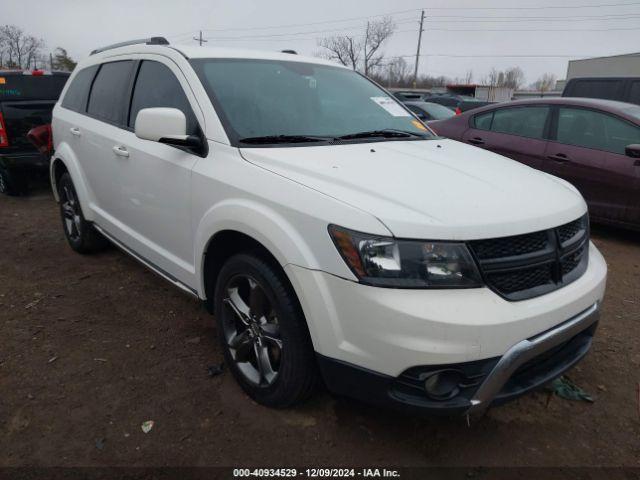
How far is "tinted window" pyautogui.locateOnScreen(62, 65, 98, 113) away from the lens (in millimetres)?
4234

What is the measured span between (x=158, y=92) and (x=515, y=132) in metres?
4.41

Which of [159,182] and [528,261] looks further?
[159,182]

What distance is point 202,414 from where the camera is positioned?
250cm

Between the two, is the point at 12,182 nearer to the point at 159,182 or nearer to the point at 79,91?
the point at 79,91

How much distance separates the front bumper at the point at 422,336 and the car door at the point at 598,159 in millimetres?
3600

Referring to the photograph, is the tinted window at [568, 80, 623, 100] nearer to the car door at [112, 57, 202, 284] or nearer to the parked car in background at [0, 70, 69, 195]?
the car door at [112, 57, 202, 284]

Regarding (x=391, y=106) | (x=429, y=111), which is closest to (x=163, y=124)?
(x=391, y=106)

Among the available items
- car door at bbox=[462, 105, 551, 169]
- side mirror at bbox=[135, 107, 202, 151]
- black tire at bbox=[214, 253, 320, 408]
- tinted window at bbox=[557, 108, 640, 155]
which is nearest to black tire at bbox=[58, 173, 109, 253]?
side mirror at bbox=[135, 107, 202, 151]

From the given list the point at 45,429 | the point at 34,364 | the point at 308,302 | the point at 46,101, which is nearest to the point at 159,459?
the point at 45,429

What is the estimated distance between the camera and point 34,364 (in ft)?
9.57

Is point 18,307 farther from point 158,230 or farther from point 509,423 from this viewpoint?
point 509,423

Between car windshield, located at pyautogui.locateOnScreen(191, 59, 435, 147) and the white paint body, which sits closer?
the white paint body

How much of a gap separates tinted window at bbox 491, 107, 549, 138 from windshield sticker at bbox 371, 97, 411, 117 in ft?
9.79

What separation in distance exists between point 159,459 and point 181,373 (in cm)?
68
